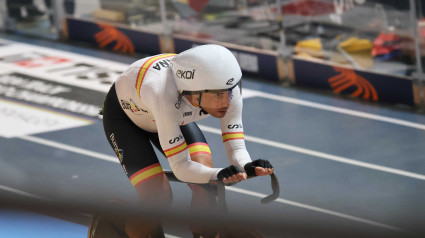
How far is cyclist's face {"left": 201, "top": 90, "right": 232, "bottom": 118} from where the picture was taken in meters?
3.51

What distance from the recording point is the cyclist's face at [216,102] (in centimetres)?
351

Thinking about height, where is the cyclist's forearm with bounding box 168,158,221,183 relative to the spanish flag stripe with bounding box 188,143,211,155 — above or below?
above

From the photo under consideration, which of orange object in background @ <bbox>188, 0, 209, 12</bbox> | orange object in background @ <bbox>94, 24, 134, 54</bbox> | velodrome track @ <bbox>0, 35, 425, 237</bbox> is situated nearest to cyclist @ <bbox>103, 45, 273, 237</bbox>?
velodrome track @ <bbox>0, 35, 425, 237</bbox>

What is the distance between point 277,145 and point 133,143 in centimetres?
316

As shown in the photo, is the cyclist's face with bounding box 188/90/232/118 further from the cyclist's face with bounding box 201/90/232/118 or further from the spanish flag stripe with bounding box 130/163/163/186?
the spanish flag stripe with bounding box 130/163/163/186

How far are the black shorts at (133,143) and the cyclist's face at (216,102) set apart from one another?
0.58 m

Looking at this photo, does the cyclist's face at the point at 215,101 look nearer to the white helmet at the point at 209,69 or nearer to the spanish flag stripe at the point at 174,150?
the white helmet at the point at 209,69

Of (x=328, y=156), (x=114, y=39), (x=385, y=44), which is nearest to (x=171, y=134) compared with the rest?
(x=328, y=156)

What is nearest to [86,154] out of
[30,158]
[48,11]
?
[30,158]

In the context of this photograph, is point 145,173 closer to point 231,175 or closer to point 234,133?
point 234,133

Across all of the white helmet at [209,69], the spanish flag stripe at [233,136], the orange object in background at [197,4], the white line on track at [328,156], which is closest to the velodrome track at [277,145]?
the white line on track at [328,156]

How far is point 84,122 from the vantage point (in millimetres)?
7871

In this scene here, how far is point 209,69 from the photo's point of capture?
3.45 meters

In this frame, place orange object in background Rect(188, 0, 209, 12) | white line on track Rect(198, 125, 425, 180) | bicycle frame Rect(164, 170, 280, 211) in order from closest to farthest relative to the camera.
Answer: bicycle frame Rect(164, 170, 280, 211) < white line on track Rect(198, 125, 425, 180) < orange object in background Rect(188, 0, 209, 12)
